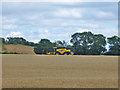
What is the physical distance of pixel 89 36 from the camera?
238 ft

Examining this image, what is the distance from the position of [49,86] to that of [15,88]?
1615mm

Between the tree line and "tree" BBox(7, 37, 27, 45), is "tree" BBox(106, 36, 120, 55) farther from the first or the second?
"tree" BBox(7, 37, 27, 45)

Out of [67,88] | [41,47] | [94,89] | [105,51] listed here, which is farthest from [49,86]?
[41,47]

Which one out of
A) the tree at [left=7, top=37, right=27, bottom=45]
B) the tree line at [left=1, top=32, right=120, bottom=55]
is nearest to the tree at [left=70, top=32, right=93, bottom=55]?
the tree line at [left=1, top=32, right=120, bottom=55]

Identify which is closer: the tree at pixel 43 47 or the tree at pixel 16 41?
the tree at pixel 43 47

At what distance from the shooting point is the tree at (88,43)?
70188 mm

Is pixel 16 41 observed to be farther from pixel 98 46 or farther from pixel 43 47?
pixel 98 46

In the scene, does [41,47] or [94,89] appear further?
Answer: [41,47]

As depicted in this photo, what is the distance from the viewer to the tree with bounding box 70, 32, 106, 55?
230ft

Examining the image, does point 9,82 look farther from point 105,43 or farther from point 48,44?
point 48,44

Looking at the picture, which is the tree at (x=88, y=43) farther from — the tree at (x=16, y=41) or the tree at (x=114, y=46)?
the tree at (x=16, y=41)

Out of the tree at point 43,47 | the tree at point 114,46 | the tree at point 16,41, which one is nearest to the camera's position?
the tree at point 114,46

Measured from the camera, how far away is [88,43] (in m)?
72.0

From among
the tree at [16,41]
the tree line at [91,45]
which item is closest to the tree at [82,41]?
the tree line at [91,45]
